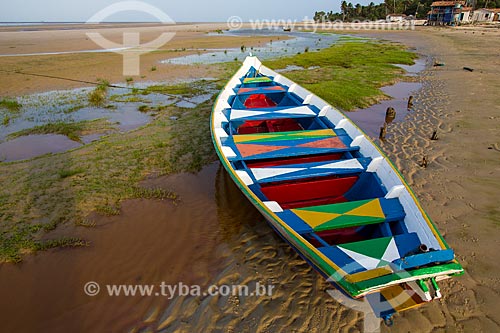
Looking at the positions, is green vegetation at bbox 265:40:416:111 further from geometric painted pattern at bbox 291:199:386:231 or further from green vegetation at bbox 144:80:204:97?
geometric painted pattern at bbox 291:199:386:231

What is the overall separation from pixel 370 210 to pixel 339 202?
99 centimetres

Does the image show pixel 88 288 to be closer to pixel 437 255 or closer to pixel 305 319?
pixel 305 319

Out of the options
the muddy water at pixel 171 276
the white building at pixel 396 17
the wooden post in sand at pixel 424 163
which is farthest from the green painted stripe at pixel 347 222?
the white building at pixel 396 17

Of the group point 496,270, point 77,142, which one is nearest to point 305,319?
point 496,270

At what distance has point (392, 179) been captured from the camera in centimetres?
420

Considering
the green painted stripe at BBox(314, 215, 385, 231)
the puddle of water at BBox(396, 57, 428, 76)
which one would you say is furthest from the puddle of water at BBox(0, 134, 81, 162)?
the puddle of water at BBox(396, 57, 428, 76)

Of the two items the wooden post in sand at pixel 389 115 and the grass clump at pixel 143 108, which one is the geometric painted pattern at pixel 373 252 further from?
the grass clump at pixel 143 108

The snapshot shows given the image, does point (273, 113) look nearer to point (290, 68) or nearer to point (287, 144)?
point (287, 144)

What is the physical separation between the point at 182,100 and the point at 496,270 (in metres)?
11.3

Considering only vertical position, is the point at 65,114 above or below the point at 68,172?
above

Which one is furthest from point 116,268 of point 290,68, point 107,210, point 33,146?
point 290,68

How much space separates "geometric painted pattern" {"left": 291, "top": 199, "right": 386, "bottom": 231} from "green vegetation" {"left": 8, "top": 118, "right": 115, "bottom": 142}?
781 cm

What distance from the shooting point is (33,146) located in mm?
8125

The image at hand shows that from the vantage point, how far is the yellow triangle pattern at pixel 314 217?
352cm
